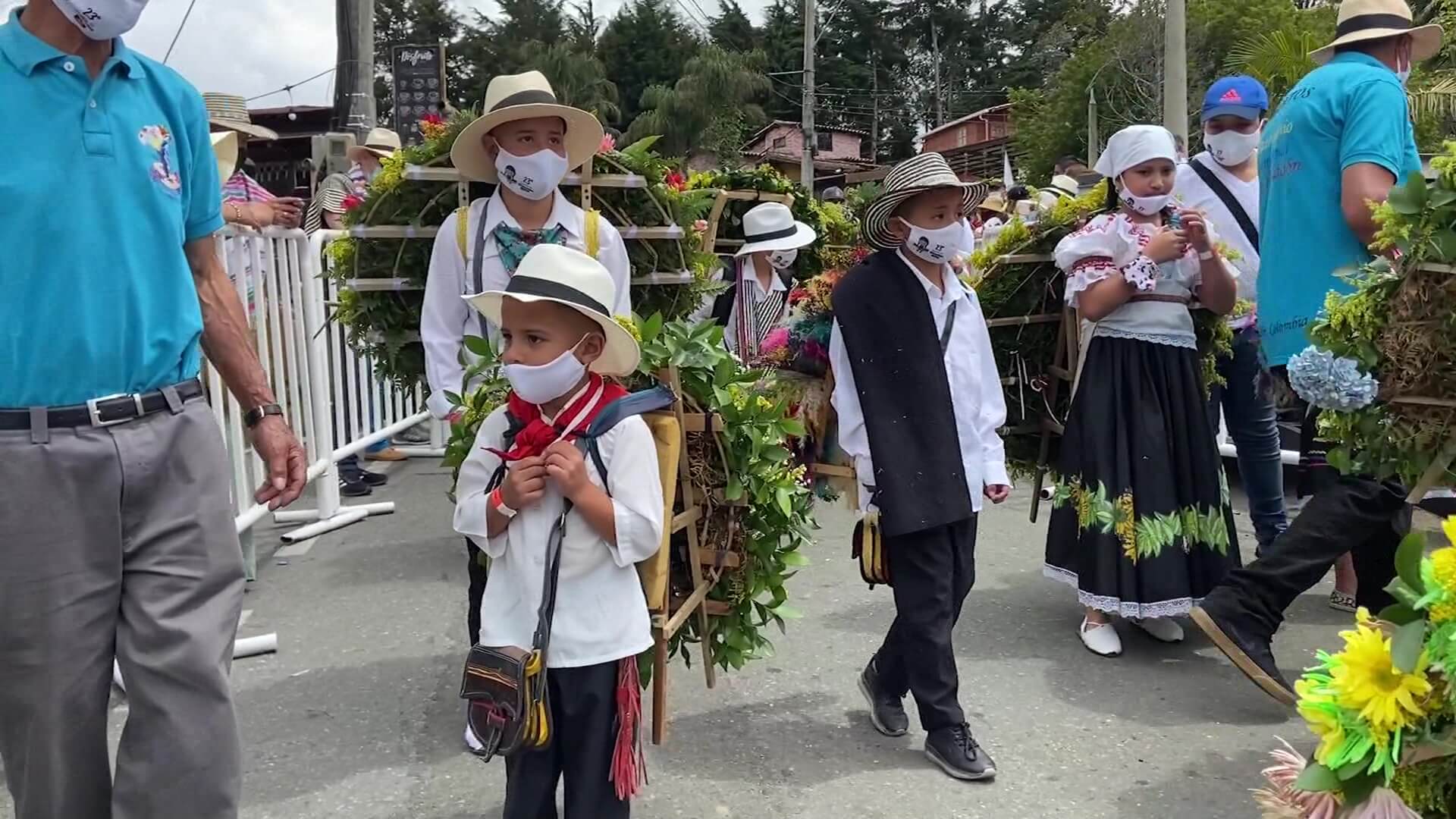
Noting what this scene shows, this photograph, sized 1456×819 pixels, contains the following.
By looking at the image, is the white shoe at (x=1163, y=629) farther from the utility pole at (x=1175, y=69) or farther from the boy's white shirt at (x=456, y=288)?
the utility pole at (x=1175, y=69)

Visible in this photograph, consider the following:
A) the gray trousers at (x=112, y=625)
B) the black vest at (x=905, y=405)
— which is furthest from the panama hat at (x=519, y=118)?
the gray trousers at (x=112, y=625)

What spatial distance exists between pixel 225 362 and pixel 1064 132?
108ft

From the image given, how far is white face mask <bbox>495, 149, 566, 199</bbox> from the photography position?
3799mm

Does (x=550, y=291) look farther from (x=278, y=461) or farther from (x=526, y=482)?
(x=278, y=461)

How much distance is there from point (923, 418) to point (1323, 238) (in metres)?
1.59

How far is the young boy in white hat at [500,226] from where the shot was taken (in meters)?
3.80

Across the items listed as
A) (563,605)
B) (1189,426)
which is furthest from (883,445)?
(1189,426)

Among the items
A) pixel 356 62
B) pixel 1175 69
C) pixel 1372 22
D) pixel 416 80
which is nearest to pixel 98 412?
pixel 1372 22

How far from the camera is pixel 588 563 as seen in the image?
268cm

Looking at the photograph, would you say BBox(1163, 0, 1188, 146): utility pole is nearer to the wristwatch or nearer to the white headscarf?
the white headscarf

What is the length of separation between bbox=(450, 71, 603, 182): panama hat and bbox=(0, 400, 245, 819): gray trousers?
65.3 inches

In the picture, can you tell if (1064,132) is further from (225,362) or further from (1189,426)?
(225,362)

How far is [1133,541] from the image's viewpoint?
14.7 feet

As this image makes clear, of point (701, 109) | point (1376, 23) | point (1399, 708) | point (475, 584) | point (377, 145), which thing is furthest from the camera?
point (701, 109)
